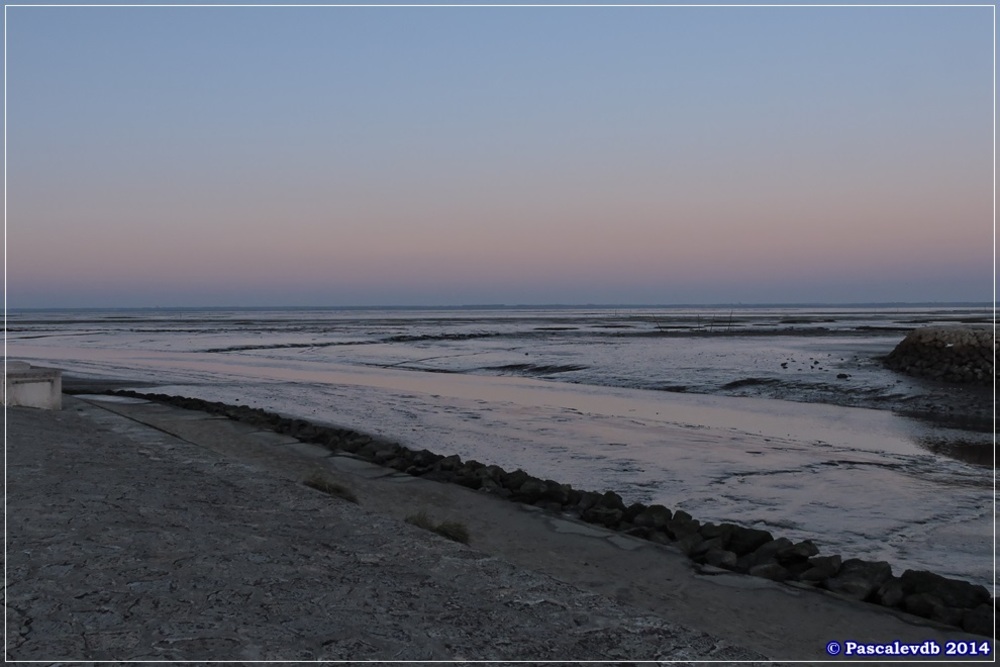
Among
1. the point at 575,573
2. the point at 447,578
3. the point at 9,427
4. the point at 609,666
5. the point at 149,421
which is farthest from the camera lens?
the point at 149,421

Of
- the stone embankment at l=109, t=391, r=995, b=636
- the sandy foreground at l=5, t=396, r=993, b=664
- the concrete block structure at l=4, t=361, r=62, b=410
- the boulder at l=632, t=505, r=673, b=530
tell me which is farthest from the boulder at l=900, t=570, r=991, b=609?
the concrete block structure at l=4, t=361, r=62, b=410

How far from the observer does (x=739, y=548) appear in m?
6.95

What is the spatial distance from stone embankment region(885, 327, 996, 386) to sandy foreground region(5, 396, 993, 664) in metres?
18.3

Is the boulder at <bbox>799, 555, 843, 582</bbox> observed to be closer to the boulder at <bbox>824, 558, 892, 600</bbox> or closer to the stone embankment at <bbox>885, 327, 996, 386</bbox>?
the boulder at <bbox>824, 558, 892, 600</bbox>

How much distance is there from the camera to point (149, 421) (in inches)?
550

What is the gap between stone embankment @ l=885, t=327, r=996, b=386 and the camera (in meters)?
21.2

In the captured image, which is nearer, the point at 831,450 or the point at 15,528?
the point at 15,528

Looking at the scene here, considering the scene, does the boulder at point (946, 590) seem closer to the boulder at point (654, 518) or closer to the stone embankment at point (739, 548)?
the stone embankment at point (739, 548)

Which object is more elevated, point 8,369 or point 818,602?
point 8,369

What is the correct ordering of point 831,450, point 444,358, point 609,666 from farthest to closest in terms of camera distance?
1. point 444,358
2. point 831,450
3. point 609,666

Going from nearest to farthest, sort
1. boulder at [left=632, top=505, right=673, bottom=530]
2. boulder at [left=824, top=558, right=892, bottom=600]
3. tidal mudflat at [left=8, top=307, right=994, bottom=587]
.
A: 1. boulder at [left=824, top=558, right=892, bottom=600]
2. boulder at [left=632, top=505, right=673, bottom=530]
3. tidal mudflat at [left=8, top=307, right=994, bottom=587]

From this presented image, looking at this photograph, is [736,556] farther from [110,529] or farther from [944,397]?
[944,397]

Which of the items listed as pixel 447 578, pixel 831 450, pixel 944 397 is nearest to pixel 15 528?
pixel 447 578

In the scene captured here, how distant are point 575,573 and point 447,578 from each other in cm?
141
